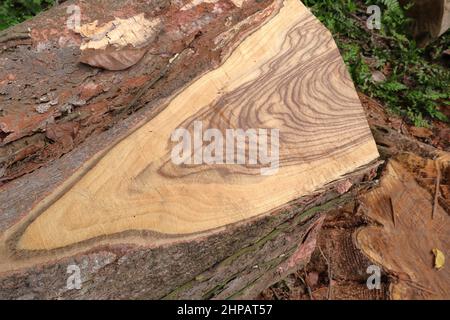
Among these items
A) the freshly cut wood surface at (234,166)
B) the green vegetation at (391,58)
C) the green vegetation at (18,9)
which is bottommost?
the freshly cut wood surface at (234,166)

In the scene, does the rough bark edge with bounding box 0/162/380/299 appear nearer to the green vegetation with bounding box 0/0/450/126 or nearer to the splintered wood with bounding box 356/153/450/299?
the splintered wood with bounding box 356/153/450/299

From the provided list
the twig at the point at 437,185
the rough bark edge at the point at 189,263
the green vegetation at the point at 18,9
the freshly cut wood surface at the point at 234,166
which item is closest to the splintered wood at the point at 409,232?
the twig at the point at 437,185

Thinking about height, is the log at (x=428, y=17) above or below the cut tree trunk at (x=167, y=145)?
above

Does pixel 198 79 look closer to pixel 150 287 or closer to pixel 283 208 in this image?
pixel 283 208

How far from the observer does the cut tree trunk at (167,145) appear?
1.55 meters

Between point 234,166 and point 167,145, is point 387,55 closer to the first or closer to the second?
point 234,166

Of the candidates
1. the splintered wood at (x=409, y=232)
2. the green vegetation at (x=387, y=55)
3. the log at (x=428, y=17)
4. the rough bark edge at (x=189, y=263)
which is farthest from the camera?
the log at (x=428, y=17)

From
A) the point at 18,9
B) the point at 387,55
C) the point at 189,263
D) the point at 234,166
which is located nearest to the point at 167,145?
the point at 234,166

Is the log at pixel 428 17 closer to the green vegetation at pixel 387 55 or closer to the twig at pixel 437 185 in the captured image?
the green vegetation at pixel 387 55

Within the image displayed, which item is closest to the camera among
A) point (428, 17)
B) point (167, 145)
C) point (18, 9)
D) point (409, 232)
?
point (167, 145)

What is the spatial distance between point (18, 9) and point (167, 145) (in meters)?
2.27

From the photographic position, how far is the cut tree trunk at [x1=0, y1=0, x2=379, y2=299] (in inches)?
61.1

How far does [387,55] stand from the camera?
3.60 metres
